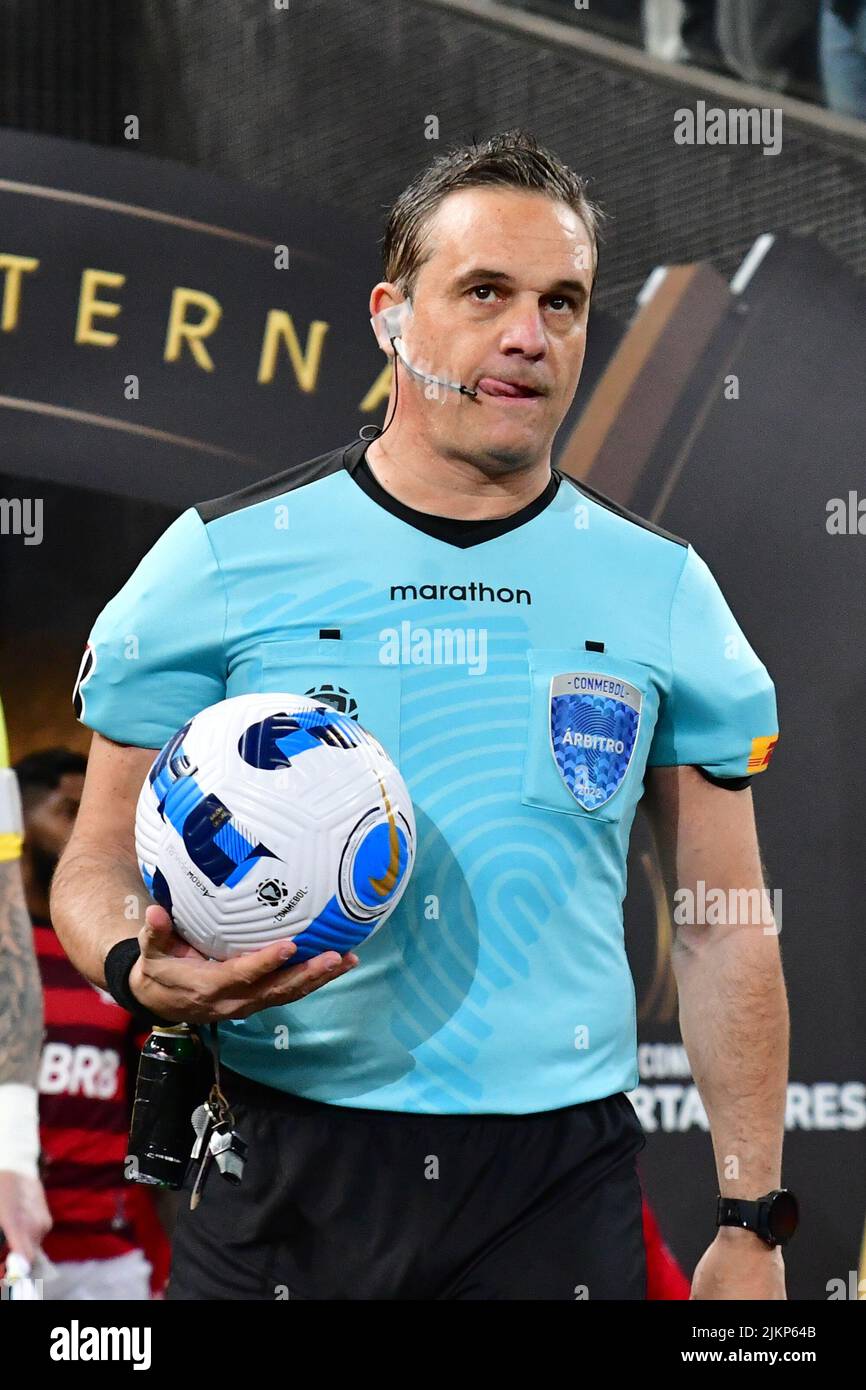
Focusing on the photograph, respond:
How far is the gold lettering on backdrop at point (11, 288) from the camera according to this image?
329 centimetres

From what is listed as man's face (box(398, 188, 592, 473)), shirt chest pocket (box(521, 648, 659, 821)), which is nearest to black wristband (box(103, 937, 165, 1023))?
shirt chest pocket (box(521, 648, 659, 821))

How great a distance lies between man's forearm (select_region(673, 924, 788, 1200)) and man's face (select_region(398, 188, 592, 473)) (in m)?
0.71

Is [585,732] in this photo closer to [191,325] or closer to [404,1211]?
[404,1211]

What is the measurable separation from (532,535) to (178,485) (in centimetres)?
146

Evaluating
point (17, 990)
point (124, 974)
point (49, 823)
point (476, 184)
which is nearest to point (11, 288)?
point (49, 823)

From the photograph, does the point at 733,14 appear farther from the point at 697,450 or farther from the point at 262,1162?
the point at 262,1162

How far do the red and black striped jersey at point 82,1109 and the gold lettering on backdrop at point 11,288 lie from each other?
4.02 feet

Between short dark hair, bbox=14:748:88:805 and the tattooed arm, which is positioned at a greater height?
short dark hair, bbox=14:748:88:805

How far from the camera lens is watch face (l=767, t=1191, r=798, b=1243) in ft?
6.72

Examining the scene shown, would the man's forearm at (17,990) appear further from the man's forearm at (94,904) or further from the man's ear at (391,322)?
the man's ear at (391,322)

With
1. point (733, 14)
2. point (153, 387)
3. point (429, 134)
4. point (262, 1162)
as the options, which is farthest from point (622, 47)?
point (262, 1162)

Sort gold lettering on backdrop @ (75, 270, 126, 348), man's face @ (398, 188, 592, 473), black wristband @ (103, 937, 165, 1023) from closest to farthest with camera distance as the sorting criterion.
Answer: black wristband @ (103, 937, 165, 1023) → man's face @ (398, 188, 592, 473) → gold lettering on backdrop @ (75, 270, 126, 348)

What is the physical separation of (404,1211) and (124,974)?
0.43 meters

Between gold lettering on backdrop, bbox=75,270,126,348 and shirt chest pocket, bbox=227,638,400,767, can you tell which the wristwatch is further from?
gold lettering on backdrop, bbox=75,270,126,348
